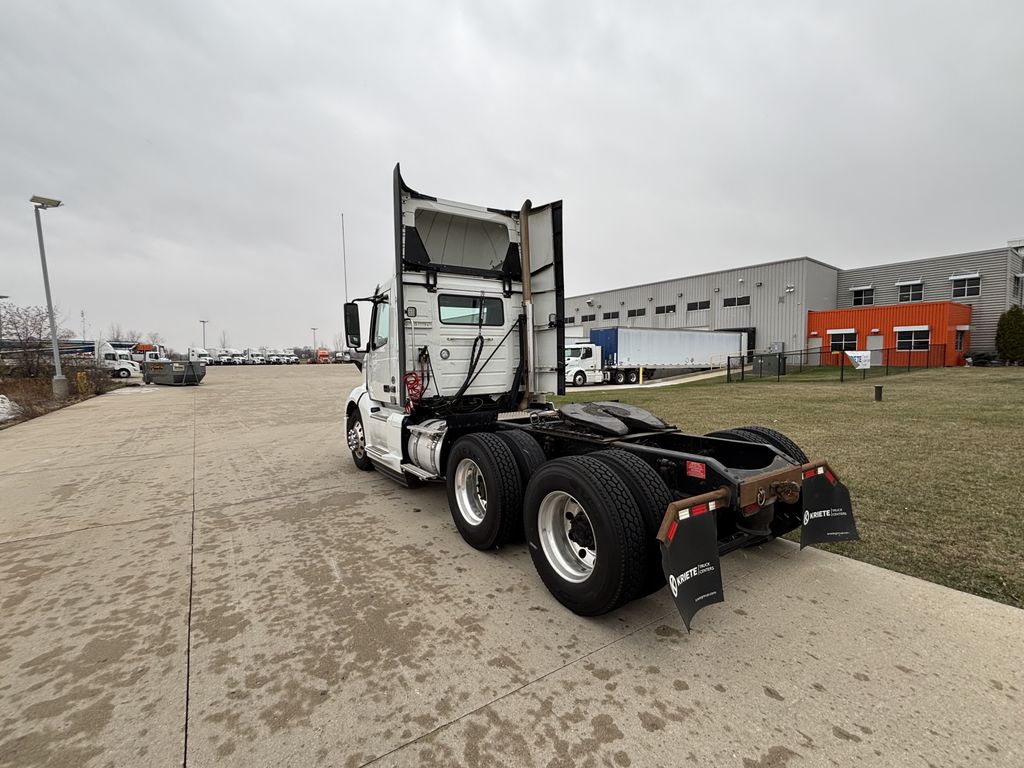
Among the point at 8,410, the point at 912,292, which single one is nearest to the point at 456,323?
the point at 8,410

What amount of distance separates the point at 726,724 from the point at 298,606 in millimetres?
2403

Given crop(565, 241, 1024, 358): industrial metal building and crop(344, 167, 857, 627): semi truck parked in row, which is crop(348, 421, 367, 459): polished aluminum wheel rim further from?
crop(565, 241, 1024, 358): industrial metal building

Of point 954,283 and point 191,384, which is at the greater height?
point 954,283

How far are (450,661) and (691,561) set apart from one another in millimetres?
1305

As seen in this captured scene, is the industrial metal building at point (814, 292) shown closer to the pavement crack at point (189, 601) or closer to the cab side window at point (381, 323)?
the cab side window at point (381, 323)

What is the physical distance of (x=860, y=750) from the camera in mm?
1773

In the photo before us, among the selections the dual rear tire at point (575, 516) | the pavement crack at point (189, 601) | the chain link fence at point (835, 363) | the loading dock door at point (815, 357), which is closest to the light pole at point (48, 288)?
the pavement crack at point (189, 601)

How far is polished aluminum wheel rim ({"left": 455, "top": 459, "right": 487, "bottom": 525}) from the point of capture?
3941 mm

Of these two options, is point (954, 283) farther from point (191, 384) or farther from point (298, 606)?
point (191, 384)

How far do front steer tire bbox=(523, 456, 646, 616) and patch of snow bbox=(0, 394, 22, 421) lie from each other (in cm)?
1588

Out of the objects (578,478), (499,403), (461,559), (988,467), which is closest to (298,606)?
(461,559)

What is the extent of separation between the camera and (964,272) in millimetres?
29812

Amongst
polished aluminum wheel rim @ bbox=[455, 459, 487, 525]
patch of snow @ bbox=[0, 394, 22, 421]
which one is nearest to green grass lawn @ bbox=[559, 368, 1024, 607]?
polished aluminum wheel rim @ bbox=[455, 459, 487, 525]

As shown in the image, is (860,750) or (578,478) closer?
(860,750)
